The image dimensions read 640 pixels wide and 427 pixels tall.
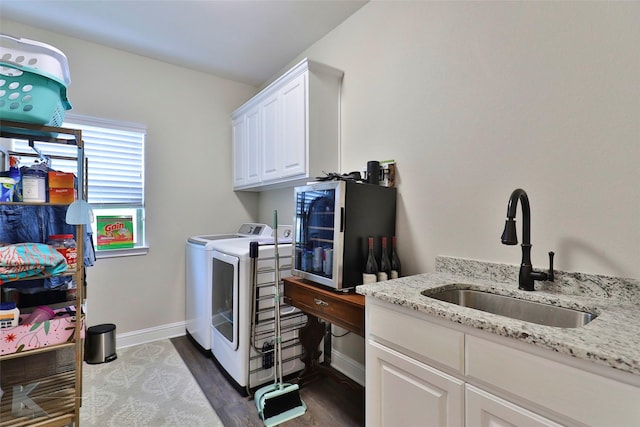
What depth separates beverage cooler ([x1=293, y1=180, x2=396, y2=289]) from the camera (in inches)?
65.8

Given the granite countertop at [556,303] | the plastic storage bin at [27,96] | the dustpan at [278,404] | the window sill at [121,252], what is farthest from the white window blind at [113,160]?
the granite countertop at [556,303]

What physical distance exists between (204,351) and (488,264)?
7.85ft

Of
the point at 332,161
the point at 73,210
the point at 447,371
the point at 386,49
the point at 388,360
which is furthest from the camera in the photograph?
the point at 332,161

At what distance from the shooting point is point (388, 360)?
49.5 inches

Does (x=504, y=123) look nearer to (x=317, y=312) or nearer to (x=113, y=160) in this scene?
(x=317, y=312)

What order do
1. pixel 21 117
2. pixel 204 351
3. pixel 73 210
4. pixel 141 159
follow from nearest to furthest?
pixel 21 117 → pixel 73 210 → pixel 204 351 → pixel 141 159

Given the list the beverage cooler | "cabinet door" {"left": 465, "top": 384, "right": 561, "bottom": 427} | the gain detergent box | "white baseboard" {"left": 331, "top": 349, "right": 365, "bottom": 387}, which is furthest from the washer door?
"cabinet door" {"left": 465, "top": 384, "right": 561, "bottom": 427}

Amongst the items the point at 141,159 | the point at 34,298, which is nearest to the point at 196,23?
the point at 141,159

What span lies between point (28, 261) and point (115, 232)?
4.51 ft

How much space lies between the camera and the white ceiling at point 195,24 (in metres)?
2.20

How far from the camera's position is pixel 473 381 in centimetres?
99

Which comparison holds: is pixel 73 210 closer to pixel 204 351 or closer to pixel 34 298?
pixel 34 298

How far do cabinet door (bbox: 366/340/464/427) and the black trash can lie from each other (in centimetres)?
235

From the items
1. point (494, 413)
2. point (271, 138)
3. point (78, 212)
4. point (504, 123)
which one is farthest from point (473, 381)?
point (271, 138)
